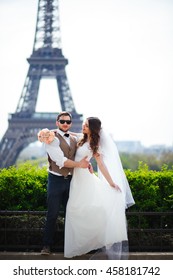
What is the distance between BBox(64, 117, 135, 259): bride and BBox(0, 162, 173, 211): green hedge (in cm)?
70

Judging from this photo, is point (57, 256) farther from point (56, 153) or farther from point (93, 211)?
point (56, 153)

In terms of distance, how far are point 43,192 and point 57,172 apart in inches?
Result: 32.6

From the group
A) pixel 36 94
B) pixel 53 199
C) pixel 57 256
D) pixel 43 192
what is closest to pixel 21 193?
pixel 43 192

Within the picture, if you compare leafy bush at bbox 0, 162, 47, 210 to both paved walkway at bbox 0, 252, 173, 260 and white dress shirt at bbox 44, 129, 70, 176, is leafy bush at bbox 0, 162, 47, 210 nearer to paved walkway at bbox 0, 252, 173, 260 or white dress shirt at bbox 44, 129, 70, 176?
paved walkway at bbox 0, 252, 173, 260

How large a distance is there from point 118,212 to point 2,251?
1.36m

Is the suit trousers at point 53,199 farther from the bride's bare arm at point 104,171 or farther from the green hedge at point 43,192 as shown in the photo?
the green hedge at point 43,192

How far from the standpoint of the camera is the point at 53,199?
164 inches

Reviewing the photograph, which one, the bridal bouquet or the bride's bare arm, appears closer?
the bridal bouquet

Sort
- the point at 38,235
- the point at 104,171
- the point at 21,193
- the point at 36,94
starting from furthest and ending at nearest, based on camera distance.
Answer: the point at 36,94 → the point at 21,193 → the point at 38,235 → the point at 104,171

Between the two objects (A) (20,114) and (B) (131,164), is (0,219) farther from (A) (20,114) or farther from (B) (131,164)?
(B) (131,164)

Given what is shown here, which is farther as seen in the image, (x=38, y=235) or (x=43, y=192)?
(x=43, y=192)

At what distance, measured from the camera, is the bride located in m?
4.17

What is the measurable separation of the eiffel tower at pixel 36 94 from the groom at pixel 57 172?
32.1m

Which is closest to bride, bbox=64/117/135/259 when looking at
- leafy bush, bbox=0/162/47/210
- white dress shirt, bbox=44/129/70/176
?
white dress shirt, bbox=44/129/70/176
